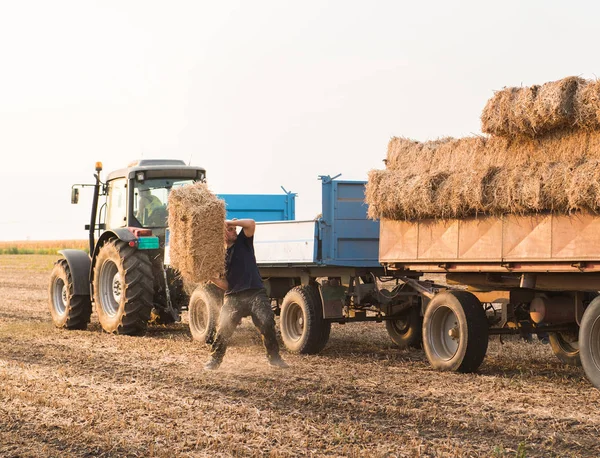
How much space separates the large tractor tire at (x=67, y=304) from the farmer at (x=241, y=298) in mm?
5784

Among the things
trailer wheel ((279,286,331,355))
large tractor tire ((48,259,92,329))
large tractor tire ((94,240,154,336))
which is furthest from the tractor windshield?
trailer wheel ((279,286,331,355))

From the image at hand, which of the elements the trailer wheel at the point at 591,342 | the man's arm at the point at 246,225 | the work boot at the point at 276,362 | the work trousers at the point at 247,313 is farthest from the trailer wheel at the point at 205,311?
the trailer wheel at the point at 591,342

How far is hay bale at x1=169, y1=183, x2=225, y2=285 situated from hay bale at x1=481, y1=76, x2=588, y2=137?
10.8 ft

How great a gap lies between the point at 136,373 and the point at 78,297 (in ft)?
19.3

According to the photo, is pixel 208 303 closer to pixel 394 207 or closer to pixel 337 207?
pixel 337 207

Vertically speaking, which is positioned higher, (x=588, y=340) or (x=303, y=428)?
(x=588, y=340)

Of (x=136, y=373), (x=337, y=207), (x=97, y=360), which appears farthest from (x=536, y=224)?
(x=97, y=360)

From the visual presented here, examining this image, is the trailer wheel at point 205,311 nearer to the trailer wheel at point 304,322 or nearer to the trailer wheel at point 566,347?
the trailer wheel at point 304,322

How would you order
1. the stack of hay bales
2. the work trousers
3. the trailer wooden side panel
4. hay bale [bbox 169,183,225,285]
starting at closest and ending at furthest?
the trailer wooden side panel
the stack of hay bales
the work trousers
hay bale [bbox 169,183,225,285]

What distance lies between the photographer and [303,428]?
751cm

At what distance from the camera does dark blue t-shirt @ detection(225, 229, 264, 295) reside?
10.9 metres

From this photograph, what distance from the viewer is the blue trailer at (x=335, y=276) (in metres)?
12.8

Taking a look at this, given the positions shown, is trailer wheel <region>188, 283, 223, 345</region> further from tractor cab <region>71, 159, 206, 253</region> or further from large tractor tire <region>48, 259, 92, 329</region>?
large tractor tire <region>48, 259, 92, 329</region>

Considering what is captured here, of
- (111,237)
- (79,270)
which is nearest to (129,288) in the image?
(111,237)
